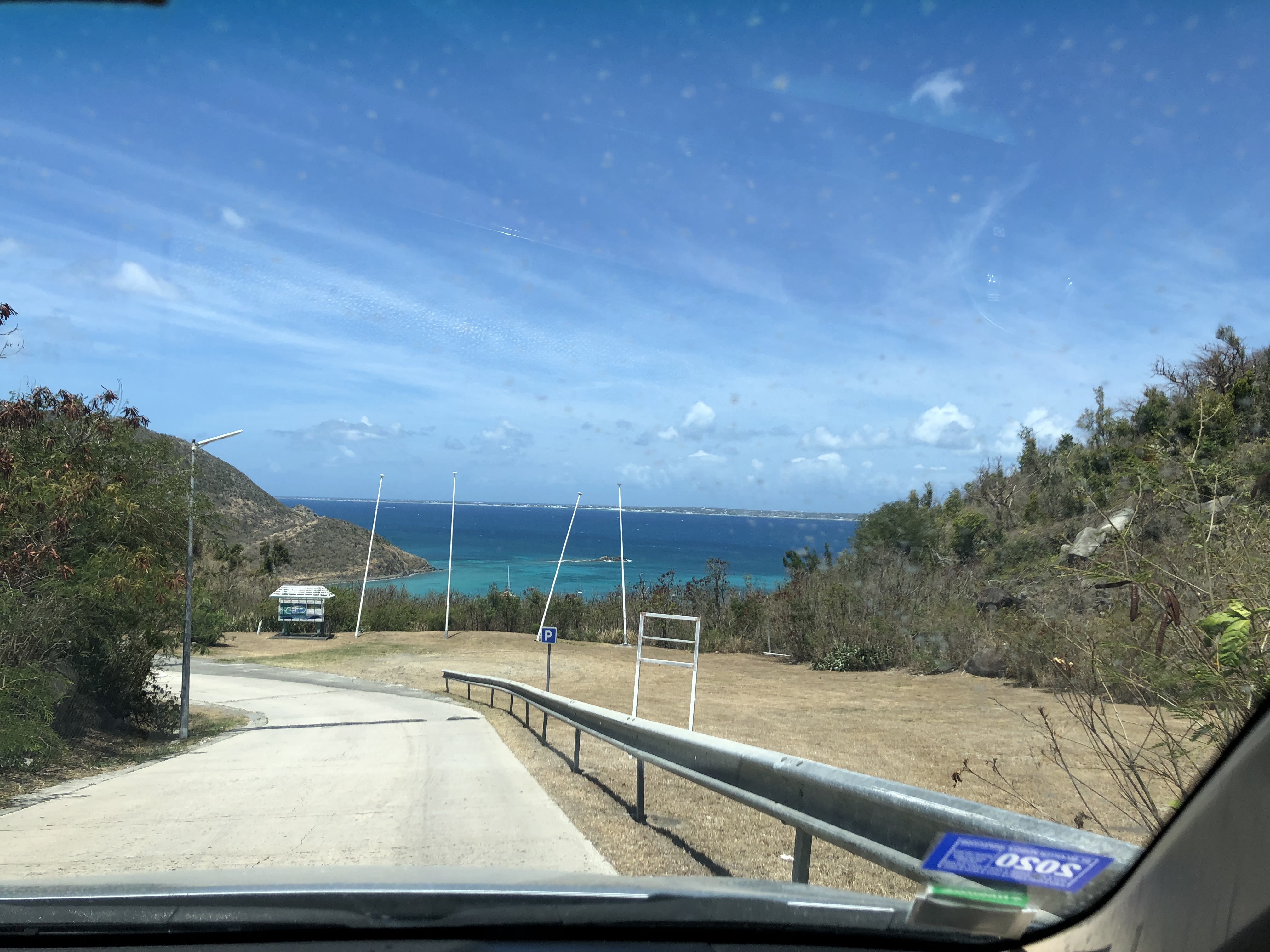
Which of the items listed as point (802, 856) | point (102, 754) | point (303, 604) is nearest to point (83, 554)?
point (102, 754)

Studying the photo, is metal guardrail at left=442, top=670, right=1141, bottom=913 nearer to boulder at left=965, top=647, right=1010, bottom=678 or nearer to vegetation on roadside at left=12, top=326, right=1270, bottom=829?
vegetation on roadside at left=12, top=326, right=1270, bottom=829

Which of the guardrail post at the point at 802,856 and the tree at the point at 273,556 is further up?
the guardrail post at the point at 802,856

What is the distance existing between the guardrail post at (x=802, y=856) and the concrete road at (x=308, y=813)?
4.60ft

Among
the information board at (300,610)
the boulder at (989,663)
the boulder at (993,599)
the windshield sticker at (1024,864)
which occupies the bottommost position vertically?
the information board at (300,610)

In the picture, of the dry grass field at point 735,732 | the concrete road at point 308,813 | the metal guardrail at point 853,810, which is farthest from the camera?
the dry grass field at point 735,732

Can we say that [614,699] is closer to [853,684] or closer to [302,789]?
[853,684]

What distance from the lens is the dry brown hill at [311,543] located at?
8688 centimetres

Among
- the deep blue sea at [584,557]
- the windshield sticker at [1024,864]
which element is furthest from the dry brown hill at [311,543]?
the windshield sticker at [1024,864]

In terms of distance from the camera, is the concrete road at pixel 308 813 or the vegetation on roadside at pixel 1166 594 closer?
the vegetation on roadside at pixel 1166 594

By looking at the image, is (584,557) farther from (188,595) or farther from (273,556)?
(188,595)

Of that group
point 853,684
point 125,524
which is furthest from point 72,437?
point 853,684

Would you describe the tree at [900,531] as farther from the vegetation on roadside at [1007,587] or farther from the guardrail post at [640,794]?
the guardrail post at [640,794]

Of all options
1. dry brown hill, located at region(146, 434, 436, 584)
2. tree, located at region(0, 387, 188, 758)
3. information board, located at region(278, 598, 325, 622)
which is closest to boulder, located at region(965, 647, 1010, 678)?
tree, located at region(0, 387, 188, 758)

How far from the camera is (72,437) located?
14.4 meters
